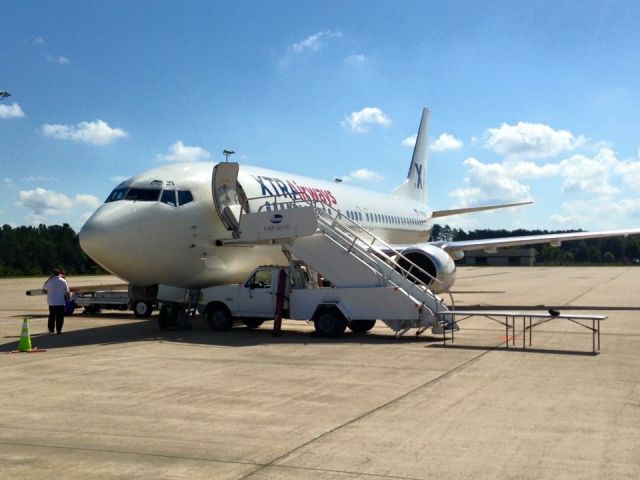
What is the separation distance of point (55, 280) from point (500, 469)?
40.4ft

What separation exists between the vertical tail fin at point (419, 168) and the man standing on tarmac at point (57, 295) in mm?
23229

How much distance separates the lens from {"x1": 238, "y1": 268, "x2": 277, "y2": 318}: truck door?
15008mm

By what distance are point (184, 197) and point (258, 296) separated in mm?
2821

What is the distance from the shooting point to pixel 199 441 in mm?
6207

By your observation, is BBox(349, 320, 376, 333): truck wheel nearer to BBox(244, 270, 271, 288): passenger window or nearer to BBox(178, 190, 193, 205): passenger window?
BBox(244, 270, 271, 288): passenger window

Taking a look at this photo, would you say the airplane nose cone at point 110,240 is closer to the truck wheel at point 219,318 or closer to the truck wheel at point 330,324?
the truck wheel at point 219,318

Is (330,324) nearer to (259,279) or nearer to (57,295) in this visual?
(259,279)

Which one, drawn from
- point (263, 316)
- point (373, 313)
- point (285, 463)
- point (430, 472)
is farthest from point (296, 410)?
point (263, 316)

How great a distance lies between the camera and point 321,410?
24.4 ft

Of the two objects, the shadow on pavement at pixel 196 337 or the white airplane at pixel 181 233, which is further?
the white airplane at pixel 181 233

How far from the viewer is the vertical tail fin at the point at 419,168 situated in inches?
1449

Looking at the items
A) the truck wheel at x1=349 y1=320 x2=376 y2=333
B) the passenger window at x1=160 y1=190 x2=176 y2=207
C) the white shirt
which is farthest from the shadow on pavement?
the passenger window at x1=160 y1=190 x2=176 y2=207

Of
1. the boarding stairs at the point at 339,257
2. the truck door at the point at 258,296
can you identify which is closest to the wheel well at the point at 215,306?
the truck door at the point at 258,296

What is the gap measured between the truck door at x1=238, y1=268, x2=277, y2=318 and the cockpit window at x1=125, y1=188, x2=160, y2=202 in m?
2.79
